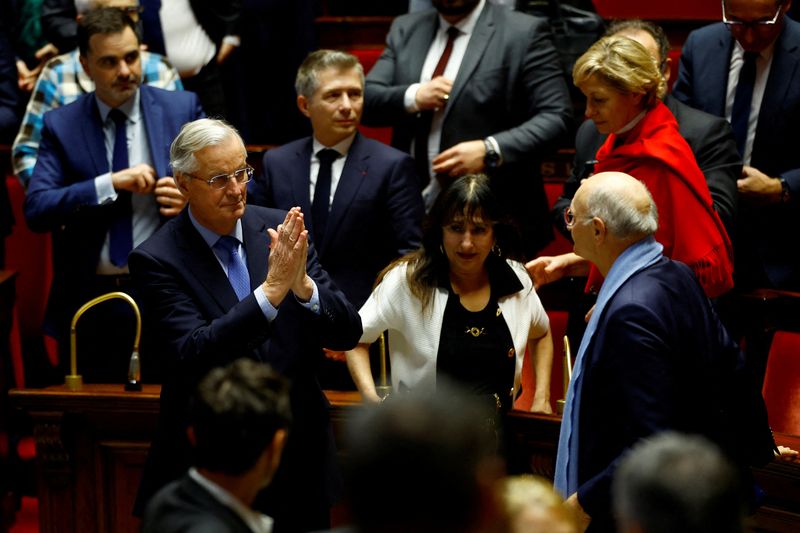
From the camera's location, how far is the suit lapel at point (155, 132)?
393cm

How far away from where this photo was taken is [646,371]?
2.54 meters

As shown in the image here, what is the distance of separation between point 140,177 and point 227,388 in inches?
79.1

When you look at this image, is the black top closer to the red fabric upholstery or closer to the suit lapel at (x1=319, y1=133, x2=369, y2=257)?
the suit lapel at (x1=319, y1=133, x2=369, y2=257)

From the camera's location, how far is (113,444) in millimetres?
3570

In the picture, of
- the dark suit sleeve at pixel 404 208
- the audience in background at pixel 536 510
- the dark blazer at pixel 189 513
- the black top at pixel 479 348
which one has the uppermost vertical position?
the dark blazer at pixel 189 513

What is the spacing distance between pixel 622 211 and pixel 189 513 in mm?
1286

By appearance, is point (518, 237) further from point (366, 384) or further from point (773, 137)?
point (773, 137)

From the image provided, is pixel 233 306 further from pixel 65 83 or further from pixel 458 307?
pixel 65 83

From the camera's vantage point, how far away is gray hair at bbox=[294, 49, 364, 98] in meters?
3.92

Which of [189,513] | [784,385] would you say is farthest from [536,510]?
[784,385]

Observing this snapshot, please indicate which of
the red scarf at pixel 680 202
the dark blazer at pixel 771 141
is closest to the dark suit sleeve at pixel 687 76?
the dark blazer at pixel 771 141

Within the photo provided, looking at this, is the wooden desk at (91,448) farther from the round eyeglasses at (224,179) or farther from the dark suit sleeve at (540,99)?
the dark suit sleeve at (540,99)

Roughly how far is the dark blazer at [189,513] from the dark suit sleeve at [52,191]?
7.06 ft

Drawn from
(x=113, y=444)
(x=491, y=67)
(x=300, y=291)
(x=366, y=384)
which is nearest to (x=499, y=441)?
(x=366, y=384)
